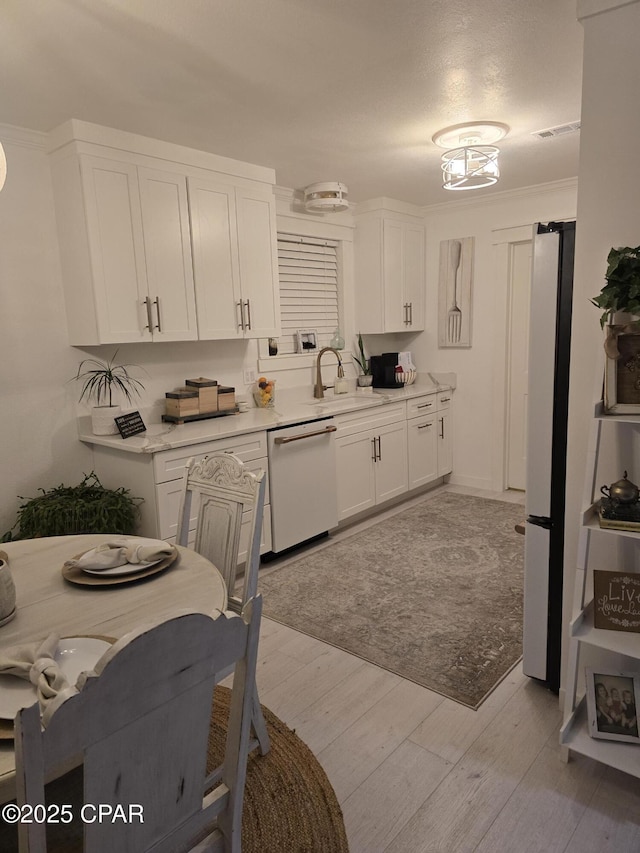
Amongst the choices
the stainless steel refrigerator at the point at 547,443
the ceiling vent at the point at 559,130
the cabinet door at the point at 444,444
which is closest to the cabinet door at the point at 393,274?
the cabinet door at the point at 444,444

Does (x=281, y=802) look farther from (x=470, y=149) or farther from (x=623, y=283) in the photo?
(x=470, y=149)

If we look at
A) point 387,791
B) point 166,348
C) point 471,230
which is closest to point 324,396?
point 166,348

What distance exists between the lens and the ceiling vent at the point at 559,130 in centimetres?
308

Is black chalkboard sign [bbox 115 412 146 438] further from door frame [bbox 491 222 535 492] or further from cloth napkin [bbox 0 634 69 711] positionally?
door frame [bbox 491 222 535 492]

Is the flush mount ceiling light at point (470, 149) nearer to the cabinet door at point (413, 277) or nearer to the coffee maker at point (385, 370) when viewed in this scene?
the cabinet door at point (413, 277)

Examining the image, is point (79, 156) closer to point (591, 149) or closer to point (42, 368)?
point (42, 368)

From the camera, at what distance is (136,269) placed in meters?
3.06

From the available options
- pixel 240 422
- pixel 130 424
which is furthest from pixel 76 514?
pixel 240 422

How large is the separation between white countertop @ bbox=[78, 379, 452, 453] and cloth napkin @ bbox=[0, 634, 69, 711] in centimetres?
171

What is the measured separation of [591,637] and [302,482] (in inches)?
83.8

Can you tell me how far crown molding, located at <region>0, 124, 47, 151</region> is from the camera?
2816 millimetres

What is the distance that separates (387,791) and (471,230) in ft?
14.4

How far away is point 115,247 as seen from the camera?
2965mm

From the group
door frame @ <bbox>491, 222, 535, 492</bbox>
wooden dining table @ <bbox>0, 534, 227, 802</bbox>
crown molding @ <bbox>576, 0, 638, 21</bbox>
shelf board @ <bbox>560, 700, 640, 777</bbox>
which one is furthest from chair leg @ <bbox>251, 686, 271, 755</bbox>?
door frame @ <bbox>491, 222, 535, 492</bbox>
